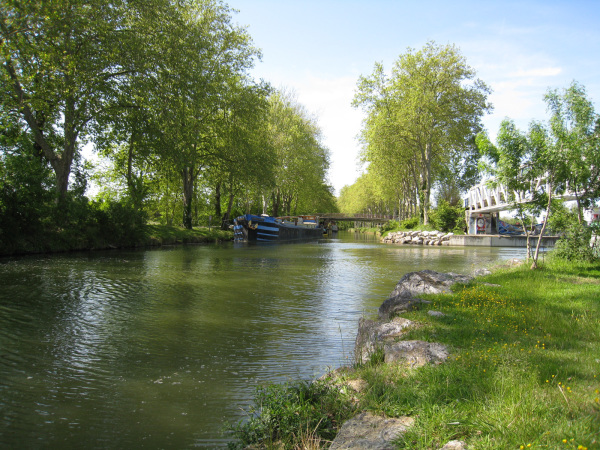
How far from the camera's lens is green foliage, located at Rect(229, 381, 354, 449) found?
3.87m

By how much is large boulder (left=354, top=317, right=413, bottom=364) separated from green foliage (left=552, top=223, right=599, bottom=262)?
31.2 feet

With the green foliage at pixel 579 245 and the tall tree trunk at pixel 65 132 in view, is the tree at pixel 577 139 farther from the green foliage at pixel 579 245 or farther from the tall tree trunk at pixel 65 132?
the tall tree trunk at pixel 65 132

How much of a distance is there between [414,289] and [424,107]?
34173 millimetres

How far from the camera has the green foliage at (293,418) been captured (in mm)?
3867

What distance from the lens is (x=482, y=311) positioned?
6996mm

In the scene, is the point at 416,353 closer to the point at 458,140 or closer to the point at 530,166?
the point at 530,166

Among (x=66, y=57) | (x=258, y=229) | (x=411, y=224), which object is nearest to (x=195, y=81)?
(x=66, y=57)

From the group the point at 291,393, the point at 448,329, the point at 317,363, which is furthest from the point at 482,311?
the point at 291,393

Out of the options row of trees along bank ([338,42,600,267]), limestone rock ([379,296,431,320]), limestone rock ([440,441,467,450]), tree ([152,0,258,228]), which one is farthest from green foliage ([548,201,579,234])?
tree ([152,0,258,228])

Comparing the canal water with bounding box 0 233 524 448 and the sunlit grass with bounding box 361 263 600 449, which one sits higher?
the sunlit grass with bounding box 361 263 600 449

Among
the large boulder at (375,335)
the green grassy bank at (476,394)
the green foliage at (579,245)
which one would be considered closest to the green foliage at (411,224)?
the green foliage at (579,245)

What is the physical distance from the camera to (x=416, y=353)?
507cm

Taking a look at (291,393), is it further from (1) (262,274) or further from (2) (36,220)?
(2) (36,220)

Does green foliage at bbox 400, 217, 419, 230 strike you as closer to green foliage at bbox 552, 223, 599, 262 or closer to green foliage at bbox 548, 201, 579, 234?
green foliage at bbox 548, 201, 579, 234
